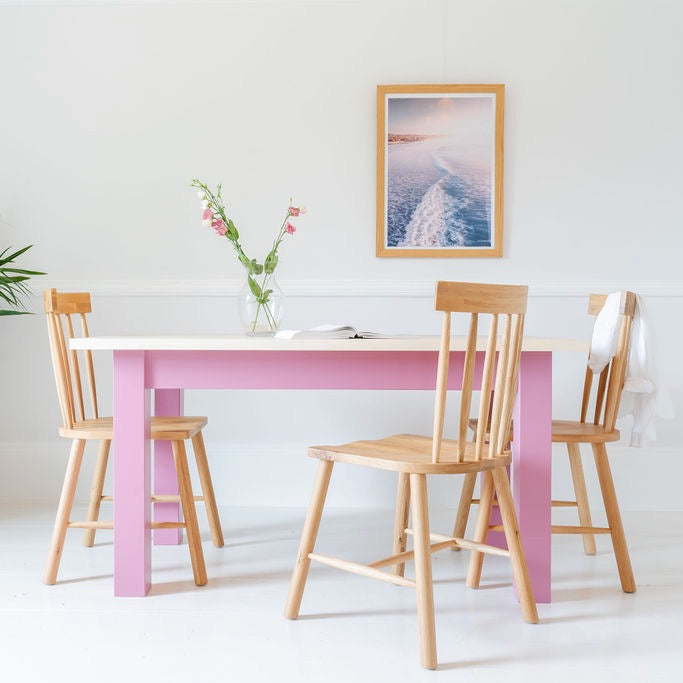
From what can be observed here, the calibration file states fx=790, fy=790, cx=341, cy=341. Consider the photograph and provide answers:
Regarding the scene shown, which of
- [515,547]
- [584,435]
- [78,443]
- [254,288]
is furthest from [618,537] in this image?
[78,443]

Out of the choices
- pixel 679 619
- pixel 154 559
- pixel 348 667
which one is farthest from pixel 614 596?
pixel 154 559

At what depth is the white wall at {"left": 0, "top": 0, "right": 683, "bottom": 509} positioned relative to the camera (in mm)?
3445

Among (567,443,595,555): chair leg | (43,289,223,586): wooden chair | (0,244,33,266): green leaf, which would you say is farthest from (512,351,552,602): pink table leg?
(0,244,33,266): green leaf

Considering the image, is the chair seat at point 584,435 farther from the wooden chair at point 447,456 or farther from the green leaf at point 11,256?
the green leaf at point 11,256

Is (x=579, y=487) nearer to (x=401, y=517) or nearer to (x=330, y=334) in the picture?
(x=401, y=517)

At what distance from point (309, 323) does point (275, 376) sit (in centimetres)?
135

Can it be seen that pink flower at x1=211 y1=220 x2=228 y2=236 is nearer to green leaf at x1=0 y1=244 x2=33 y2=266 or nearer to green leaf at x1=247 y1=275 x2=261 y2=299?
green leaf at x1=247 y1=275 x2=261 y2=299

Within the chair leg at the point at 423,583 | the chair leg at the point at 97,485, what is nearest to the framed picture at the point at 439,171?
the chair leg at the point at 97,485

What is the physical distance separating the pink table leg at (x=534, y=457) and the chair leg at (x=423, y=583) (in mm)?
459

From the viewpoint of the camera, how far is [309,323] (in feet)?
11.5

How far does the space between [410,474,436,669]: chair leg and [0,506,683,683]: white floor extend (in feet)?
0.15

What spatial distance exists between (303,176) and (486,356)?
1872mm

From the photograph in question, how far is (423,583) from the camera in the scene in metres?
1.77

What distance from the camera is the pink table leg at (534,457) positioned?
2.16 metres
